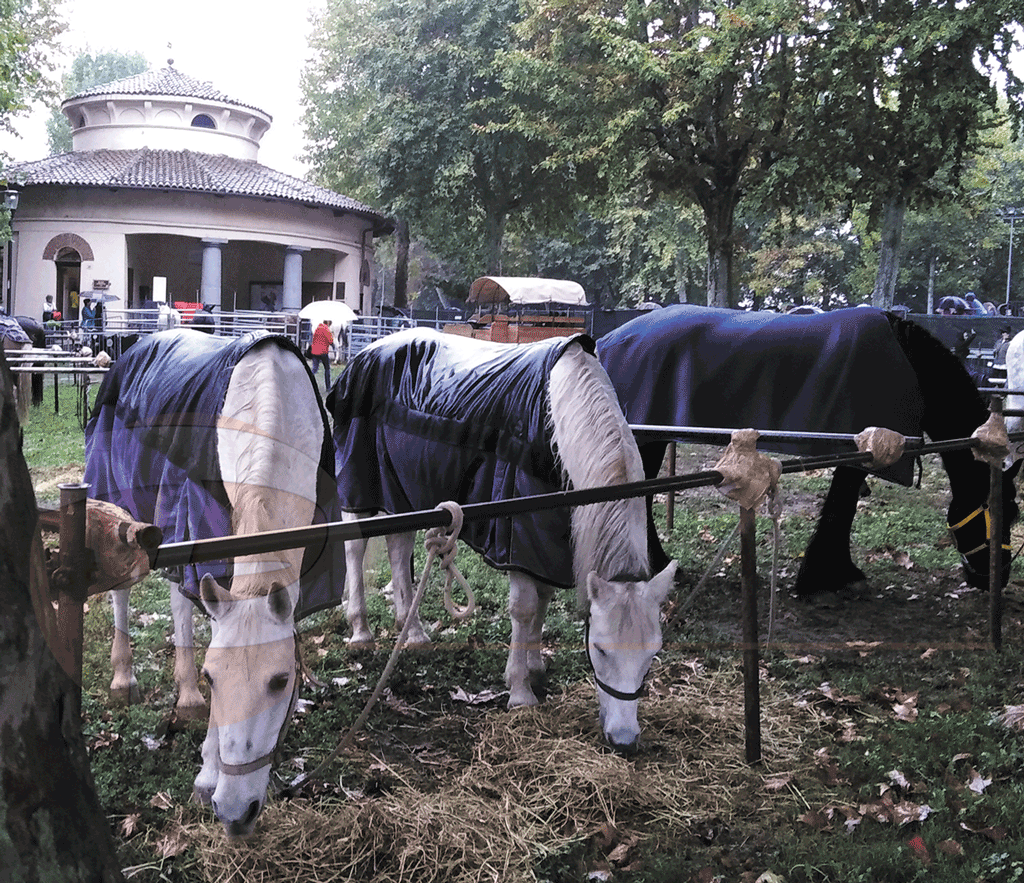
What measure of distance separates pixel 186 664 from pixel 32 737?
254 centimetres

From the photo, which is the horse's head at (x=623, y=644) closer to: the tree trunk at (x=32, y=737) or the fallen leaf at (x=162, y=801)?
the fallen leaf at (x=162, y=801)

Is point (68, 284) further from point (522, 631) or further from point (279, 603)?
point (279, 603)

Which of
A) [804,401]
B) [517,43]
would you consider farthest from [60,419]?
[517,43]

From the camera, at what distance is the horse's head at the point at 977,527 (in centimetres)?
526

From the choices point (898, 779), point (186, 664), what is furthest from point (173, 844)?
point (898, 779)

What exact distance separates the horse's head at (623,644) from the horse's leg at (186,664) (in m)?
1.68

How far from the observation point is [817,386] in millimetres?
5375

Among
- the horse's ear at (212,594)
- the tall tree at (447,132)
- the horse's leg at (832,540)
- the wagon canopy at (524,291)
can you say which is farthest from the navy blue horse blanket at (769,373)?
the tall tree at (447,132)

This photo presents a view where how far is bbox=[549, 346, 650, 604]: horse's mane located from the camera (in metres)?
3.58

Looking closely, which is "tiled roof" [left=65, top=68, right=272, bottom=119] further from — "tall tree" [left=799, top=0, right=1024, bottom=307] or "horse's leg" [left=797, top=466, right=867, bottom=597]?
"horse's leg" [left=797, top=466, right=867, bottom=597]

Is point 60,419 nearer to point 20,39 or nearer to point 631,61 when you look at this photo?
point 20,39

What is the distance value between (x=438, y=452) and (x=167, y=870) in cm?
213

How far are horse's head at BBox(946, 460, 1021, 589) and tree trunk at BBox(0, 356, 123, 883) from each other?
4949mm

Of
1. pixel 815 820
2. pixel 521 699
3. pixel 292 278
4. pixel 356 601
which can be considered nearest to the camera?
pixel 815 820
